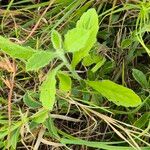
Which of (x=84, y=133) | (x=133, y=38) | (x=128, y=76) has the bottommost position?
(x=84, y=133)

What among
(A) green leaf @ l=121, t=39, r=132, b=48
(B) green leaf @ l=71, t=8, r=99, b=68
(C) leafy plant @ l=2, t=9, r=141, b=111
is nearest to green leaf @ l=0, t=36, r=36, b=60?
(C) leafy plant @ l=2, t=9, r=141, b=111

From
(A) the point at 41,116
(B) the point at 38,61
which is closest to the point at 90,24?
(B) the point at 38,61

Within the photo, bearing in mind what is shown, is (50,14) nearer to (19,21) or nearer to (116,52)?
(19,21)

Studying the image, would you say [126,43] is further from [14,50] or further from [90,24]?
[14,50]

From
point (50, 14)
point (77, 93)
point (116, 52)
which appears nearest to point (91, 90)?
point (77, 93)

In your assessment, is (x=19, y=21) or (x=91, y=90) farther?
(x=19, y=21)

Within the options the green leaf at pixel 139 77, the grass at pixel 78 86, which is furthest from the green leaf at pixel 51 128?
the green leaf at pixel 139 77

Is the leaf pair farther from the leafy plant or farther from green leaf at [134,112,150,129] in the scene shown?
green leaf at [134,112,150,129]
